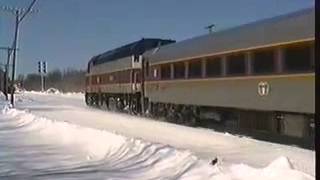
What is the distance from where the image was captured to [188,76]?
81.9 feet

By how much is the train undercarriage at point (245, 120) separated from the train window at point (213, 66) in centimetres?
124

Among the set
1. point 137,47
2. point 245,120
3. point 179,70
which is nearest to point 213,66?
point 245,120

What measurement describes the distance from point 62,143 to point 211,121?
618cm

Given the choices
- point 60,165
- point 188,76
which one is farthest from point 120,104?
point 60,165

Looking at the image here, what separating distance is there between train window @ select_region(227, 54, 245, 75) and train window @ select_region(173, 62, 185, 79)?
18.5 feet

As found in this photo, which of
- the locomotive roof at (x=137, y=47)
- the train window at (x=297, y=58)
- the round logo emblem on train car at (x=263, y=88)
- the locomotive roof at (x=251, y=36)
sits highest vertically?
the locomotive roof at (x=137, y=47)

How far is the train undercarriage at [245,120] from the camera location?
52.3 ft

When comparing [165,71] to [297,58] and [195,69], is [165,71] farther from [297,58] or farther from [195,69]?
[297,58]

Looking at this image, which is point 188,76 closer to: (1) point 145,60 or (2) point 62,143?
(2) point 62,143

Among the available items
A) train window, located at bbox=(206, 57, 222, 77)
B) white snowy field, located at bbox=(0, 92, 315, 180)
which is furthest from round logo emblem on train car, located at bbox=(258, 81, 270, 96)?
train window, located at bbox=(206, 57, 222, 77)

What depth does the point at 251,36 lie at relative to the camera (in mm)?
18578

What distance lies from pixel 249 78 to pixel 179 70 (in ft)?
26.5

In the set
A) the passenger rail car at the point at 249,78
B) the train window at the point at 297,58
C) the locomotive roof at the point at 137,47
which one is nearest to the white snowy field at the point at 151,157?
the passenger rail car at the point at 249,78

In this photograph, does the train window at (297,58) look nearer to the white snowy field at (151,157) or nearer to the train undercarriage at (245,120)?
the train undercarriage at (245,120)
